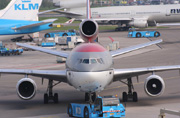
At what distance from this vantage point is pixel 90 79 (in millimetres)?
19500

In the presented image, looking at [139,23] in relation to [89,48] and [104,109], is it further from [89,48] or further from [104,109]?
[104,109]

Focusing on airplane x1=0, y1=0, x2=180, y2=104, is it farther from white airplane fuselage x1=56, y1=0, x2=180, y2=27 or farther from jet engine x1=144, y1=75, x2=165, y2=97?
white airplane fuselage x1=56, y1=0, x2=180, y2=27

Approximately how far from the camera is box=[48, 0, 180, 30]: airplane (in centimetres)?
8812

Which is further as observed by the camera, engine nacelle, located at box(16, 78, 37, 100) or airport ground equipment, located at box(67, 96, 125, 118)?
engine nacelle, located at box(16, 78, 37, 100)

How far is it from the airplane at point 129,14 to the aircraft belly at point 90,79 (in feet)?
223

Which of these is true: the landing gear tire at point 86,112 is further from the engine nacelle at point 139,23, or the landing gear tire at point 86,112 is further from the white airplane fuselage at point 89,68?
the engine nacelle at point 139,23

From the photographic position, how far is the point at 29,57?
163ft

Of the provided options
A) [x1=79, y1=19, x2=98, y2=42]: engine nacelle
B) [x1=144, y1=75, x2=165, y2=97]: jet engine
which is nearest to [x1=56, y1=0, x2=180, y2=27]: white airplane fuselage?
[x1=79, y1=19, x2=98, y2=42]: engine nacelle

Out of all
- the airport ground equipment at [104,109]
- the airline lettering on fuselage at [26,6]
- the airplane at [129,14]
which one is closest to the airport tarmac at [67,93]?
the airport ground equipment at [104,109]

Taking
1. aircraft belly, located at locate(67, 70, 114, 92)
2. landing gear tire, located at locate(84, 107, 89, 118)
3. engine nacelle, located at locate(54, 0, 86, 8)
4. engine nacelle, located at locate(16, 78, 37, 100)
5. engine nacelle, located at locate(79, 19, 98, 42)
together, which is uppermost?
engine nacelle, located at locate(54, 0, 86, 8)

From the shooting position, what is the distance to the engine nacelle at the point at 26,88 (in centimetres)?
2184

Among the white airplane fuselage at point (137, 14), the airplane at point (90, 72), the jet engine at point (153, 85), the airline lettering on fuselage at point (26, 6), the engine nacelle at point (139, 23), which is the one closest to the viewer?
the airplane at point (90, 72)

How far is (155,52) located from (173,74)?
17.1 m

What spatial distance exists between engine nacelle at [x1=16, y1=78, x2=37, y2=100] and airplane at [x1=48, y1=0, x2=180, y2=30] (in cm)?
6680
